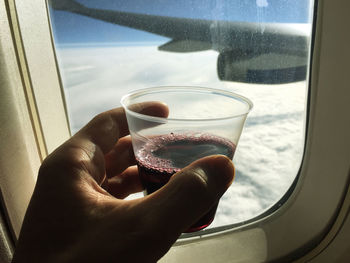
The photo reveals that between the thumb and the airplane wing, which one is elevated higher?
the airplane wing

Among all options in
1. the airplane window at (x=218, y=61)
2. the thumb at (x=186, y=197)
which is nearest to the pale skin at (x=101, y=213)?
the thumb at (x=186, y=197)

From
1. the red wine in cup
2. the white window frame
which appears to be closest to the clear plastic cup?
the red wine in cup

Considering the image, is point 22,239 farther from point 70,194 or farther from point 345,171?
point 345,171

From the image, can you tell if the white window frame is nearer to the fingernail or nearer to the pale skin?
the pale skin

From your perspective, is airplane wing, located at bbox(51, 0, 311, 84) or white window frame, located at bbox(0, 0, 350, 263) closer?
white window frame, located at bbox(0, 0, 350, 263)

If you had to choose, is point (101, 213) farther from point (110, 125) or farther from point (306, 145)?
point (306, 145)

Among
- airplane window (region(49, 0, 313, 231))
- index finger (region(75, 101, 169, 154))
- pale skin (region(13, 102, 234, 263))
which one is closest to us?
pale skin (region(13, 102, 234, 263))

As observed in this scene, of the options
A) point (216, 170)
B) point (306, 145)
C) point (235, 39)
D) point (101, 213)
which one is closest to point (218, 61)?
point (235, 39)

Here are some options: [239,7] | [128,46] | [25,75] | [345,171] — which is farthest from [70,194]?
[345,171]
